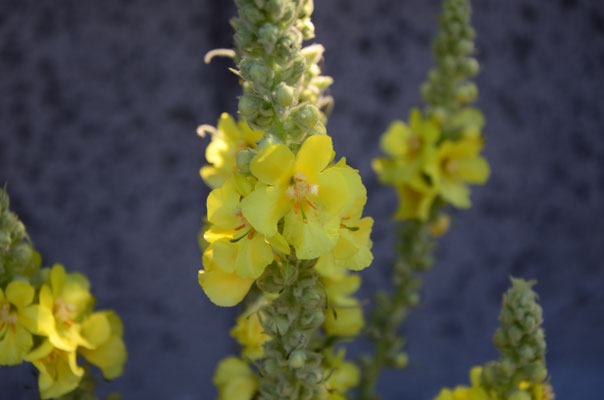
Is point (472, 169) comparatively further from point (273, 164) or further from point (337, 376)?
point (273, 164)

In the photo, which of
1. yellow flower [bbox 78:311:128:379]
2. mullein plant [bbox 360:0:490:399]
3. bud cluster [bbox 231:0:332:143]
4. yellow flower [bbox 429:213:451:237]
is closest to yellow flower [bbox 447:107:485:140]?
mullein plant [bbox 360:0:490:399]

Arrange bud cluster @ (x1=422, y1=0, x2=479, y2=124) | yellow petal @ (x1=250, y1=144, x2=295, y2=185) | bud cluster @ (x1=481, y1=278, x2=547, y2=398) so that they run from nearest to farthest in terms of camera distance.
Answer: yellow petal @ (x1=250, y1=144, x2=295, y2=185) → bud cluster @ (x1=481, y1=278, x2=547, y2=398) → bud cluster @ (x1=422, y1=0, x2=479, y2=124)

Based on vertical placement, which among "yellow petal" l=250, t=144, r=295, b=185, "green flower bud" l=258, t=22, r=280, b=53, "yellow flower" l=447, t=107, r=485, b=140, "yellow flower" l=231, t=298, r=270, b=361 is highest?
"yellow flower" l=447, t=107, r=485, b=140

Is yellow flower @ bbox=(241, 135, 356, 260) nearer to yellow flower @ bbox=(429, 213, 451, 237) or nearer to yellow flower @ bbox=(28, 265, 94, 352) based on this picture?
yellow flower @ bbox=(28, 265, 94, 352)

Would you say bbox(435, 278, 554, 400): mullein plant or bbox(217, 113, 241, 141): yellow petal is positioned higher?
bbox(217, 113, 241, 141): yellow petal

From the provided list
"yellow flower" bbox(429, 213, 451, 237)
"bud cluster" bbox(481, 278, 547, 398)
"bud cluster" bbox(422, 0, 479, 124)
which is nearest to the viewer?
"bud cluster" bbox(481, 278, 547, 398)

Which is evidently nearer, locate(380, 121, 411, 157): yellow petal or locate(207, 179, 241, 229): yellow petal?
locate(207, 179, 241, 229): yellow petal

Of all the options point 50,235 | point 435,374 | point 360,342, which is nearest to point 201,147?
point 50,235

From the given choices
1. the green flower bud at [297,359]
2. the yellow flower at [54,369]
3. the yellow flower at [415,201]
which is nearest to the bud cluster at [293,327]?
the green flower bud at [297,359]

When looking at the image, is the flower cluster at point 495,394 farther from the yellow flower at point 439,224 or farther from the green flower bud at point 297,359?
the yellow flower at point 439,224
